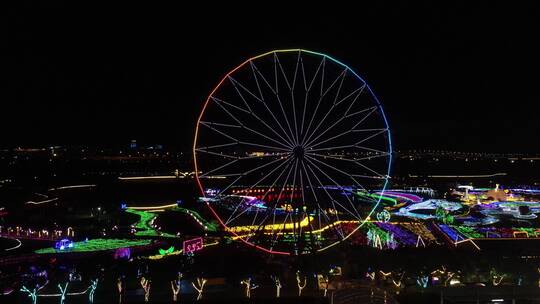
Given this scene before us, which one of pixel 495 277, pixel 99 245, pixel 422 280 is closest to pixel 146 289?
pixel 422 280

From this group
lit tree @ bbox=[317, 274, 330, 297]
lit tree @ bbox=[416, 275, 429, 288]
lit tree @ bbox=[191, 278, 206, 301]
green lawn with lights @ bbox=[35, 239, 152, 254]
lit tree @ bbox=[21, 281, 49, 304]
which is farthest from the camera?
green lawn with lights @ bbox=[35, 239, 152, 254]

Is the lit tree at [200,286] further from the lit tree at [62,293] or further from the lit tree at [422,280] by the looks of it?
the lit tree at [422,280]

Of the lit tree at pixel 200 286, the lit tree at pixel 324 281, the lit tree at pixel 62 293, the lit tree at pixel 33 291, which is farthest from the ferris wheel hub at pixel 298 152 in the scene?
the lit tree at pixel 33 291

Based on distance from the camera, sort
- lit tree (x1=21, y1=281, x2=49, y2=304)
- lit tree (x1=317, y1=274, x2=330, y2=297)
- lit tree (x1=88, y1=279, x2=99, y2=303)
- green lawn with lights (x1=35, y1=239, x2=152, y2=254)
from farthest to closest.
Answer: green lawn with lights (x1=35, y1=239, x2=152, y2=254) < lit tree (x1=317, y1=274, x2=330, y2=297) < lit tree (x1=88, y1=279, x2=99, y2=303) < lit tree (x1=21, y1=281, x2=49, y2=304)

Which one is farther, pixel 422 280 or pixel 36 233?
pixel 36 233

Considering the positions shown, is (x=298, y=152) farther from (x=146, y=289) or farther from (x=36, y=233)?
(x=36, y=233)

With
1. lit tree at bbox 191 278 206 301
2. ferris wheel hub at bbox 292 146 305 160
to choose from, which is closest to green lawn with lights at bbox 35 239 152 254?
lit tree at bbox 191 278 206 301

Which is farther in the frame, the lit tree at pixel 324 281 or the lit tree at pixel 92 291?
the lit tree at pixel 324 281

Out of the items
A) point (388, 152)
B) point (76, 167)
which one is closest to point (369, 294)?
point (388, 152)

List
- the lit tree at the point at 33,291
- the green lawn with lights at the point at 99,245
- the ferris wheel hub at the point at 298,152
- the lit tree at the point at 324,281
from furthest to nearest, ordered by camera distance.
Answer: the green lawn with lights at the point at 99,245
the ferris wheel hub at the point at 298,152
the lit tree at the point at 324,281
the lit tree at the point at 33,291

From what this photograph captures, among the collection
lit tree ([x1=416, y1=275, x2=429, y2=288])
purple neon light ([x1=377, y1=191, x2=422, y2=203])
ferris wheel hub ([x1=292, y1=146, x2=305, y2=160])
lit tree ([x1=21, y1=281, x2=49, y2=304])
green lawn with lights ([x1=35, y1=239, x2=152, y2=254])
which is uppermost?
ferris wheel hub ([x1=292, y1=146, x2=305, y2=160])

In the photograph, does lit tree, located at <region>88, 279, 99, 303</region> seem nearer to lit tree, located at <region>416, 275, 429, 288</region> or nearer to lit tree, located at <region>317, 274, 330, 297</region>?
lit tree, located at <region>317, 274, 330, 297</region>

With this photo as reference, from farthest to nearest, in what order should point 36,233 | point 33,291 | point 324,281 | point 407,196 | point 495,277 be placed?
1. point 407,196
2. point 36,233
3. point 495,277
4. point 324,281
5. point 33,291

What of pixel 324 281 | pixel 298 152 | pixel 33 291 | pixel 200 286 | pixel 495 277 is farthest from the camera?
pixel 495 277
